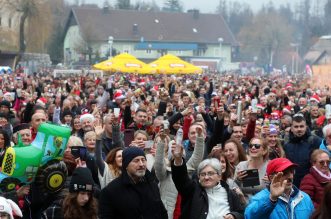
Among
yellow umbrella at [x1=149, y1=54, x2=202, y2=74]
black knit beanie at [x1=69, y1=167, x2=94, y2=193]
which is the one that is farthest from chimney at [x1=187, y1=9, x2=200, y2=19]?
black knit beanie at [x1=69, y1=167, x2=94, y2=193]

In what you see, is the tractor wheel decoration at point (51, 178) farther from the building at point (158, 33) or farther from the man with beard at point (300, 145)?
the building at point (158, 33)

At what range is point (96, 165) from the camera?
8258 mm

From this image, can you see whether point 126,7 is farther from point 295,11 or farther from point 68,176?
point 68,176

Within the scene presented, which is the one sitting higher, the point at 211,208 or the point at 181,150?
the point at 181,150

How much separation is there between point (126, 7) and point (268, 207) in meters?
115

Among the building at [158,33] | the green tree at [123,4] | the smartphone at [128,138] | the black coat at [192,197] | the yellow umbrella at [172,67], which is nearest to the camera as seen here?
the black coat at [192,197]

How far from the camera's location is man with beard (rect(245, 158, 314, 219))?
6.14 metres

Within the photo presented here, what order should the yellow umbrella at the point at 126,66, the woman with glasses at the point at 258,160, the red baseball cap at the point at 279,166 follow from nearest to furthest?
1. the red baseball cap at the point at 279,166
2. the woman with glasses at the point at 258,160
3. the yellow umbrella at the point at 126,66

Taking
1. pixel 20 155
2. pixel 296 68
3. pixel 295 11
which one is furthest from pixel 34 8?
pixel 295 11

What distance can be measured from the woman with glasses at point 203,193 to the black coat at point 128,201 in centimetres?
22

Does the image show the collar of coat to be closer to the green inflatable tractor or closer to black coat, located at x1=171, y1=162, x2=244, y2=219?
black coat, located at x1=171, y1=162, x2=244, y2=219

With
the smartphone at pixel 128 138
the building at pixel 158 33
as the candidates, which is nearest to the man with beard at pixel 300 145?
the smartphone at pixel 128 138

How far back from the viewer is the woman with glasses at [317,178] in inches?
300

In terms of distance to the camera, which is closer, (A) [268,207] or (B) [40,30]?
(A) [268,207]
